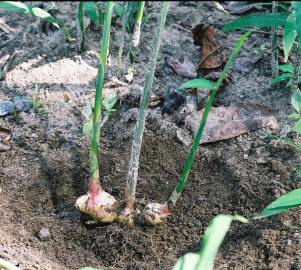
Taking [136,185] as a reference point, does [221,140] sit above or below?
above

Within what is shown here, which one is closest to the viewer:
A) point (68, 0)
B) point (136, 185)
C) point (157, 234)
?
point (157, 234)

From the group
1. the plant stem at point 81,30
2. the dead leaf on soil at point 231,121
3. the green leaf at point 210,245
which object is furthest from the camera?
the plant stem at point 81,30

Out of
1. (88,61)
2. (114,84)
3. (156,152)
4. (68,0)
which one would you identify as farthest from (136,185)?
(68,0)

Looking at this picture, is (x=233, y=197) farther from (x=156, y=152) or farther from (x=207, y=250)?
(x=207, y=250)

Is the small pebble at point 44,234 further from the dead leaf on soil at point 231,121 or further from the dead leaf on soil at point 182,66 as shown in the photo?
the dead leaf on soil at point 182,66

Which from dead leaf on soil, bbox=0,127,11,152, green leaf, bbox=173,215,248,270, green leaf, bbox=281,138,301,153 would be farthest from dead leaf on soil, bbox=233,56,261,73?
green leaf, bbox=173,215,248,270

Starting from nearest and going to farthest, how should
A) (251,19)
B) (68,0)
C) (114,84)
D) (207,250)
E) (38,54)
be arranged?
(207,250)
(251,19)
(114,84)
(38,54)
(68,0)

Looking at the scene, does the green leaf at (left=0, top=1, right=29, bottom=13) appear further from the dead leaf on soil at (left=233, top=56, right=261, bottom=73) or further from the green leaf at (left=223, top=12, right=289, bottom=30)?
the dead leaf on soil at (left=233, top=56, right=261, bottom=73)

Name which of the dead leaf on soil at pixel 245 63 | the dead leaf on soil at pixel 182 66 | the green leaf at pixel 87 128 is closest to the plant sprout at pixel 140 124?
the green leaf at pixel 87 128
